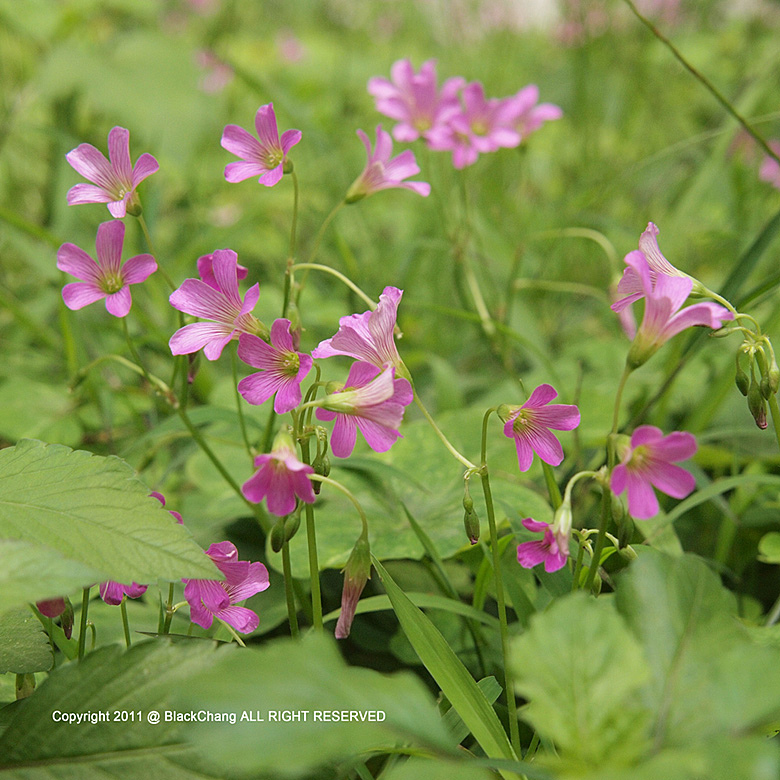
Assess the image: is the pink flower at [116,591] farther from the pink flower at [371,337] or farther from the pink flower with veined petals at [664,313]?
the pink flower with veined petals at [664,313]

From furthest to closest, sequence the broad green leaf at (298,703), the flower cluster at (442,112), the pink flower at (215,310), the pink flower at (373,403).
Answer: the flower cluster at (442,112) < the pink flower at (215,310) < the pink flower at (373,403) < the broad green leaf at (298,703)

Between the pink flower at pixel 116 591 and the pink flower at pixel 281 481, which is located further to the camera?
the pink flower at pixel 116 591

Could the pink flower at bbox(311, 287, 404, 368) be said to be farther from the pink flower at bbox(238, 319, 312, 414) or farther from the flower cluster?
the flower cluster

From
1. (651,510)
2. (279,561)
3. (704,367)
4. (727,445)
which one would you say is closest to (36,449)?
(279,561)

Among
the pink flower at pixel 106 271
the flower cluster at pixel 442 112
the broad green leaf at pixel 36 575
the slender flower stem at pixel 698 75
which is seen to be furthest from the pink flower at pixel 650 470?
the flower cluster at pixel 442 112

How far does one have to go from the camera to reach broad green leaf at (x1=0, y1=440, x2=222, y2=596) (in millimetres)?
669

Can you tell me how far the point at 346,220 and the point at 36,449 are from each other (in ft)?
7.80

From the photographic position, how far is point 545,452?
0.77 metres

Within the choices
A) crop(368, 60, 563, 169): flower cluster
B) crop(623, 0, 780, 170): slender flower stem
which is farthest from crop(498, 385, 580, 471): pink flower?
crop(368, 60, 563, 169): flower cluster

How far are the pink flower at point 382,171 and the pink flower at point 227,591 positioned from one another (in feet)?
1.82

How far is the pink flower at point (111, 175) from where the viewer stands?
877mm

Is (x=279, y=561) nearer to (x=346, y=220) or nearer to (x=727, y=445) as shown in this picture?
(x=727, y=445)

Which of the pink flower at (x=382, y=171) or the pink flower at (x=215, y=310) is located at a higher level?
the pink flower at (x=382, y=171)

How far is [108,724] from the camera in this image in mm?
650
